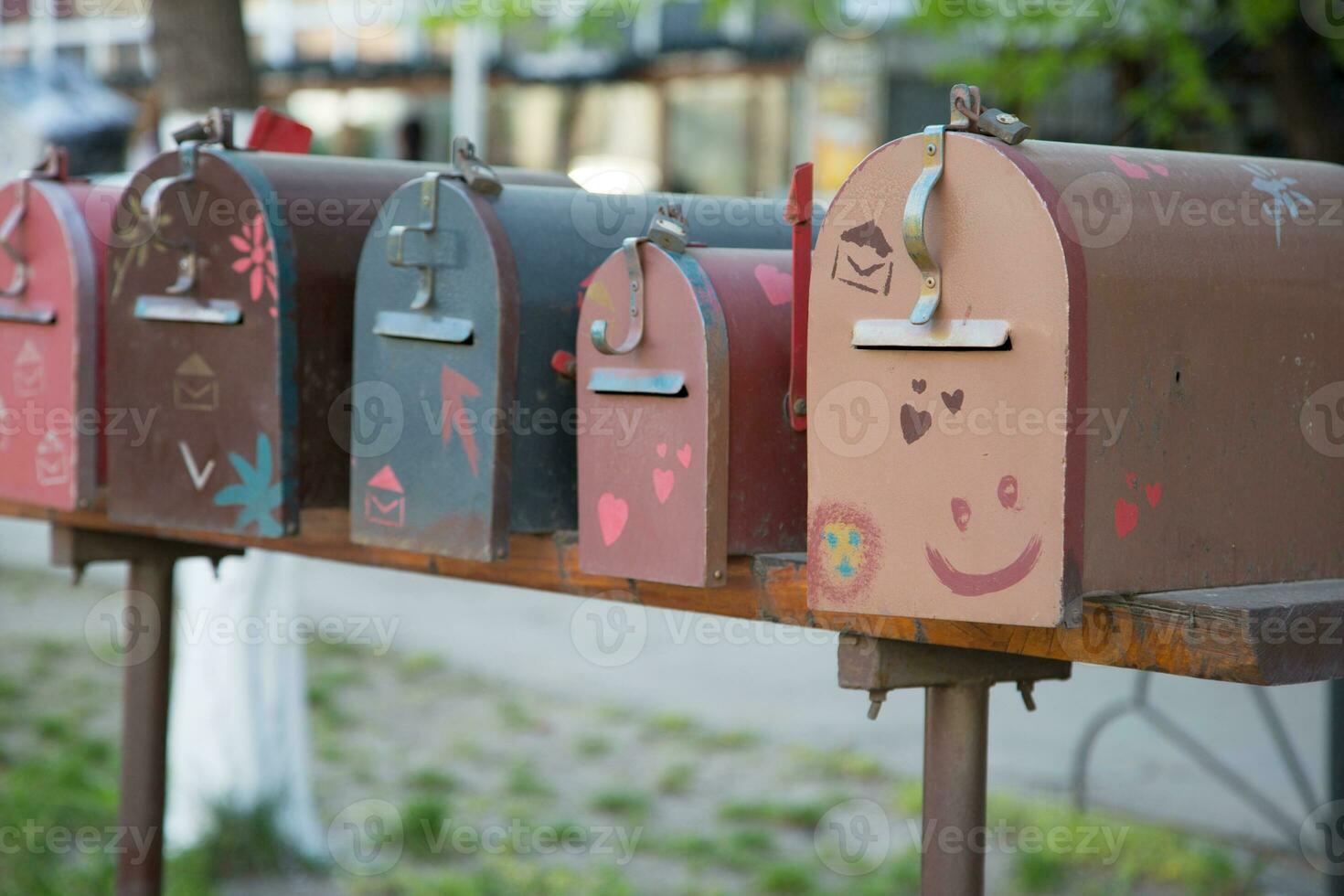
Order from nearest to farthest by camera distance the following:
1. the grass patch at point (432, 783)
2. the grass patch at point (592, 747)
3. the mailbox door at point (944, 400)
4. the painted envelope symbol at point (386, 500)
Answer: the mailbox door at point (944, 400), the painted envelope symbol at point (386, 500), the grass patch at point (432, 783), the grass patch at point (592, 747)

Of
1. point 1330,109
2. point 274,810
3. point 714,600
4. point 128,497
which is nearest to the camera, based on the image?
point 714,600

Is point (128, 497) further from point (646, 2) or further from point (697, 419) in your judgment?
point (646, 2)

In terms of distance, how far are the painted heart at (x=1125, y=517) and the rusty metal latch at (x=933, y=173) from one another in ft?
0.82

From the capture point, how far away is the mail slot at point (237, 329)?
2.06 metres

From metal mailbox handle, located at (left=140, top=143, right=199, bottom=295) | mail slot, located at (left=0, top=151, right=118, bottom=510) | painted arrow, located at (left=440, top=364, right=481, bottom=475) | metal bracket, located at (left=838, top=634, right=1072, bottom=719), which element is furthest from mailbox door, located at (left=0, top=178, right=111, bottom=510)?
metal bracket, located at (left=838, top=634, right=1072, bottom=719)

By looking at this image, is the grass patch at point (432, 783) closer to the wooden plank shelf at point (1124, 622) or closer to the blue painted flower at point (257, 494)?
the blue painted flower at point (257, 494)

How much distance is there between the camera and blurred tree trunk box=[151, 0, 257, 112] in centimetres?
398

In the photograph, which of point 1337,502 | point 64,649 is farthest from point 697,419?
point 64,649

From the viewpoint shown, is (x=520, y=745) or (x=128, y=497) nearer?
(x=128, y=497)

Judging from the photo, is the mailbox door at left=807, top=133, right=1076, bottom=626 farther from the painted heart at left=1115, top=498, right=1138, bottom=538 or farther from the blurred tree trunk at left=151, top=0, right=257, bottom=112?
the blurred tree trunk at left=151, top=0, right=257, bottom=112

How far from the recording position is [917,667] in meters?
1.76

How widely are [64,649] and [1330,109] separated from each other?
5.31 meters

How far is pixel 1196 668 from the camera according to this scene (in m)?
1.45

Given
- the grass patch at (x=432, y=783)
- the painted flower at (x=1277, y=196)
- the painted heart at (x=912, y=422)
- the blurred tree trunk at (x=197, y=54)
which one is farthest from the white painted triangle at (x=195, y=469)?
the grass patch at (x=432, y=783)
